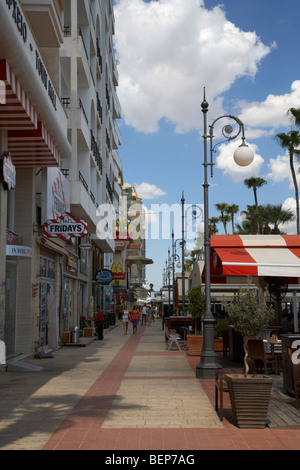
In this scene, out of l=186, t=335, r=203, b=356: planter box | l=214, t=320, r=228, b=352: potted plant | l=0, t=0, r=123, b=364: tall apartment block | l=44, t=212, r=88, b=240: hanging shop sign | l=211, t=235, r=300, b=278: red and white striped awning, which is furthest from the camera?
l=214, t=320, r=228, b=352: potted plant

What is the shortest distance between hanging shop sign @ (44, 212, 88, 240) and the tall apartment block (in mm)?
31

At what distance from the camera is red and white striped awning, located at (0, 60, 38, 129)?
995 centimetres

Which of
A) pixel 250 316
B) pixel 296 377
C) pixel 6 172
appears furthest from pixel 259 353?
pixel 6 172

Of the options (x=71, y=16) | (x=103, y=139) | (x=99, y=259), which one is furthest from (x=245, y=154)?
(x=99, y=259)

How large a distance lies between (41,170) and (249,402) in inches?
479

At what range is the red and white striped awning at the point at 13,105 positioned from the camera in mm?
9955

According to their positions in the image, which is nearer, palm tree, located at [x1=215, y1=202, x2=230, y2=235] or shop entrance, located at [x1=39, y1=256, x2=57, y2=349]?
shop entrance, located at [x1=39, y1=256, x2=57, y2=349]

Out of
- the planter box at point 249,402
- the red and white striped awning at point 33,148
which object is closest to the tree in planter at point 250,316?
the planter box at point 249,402

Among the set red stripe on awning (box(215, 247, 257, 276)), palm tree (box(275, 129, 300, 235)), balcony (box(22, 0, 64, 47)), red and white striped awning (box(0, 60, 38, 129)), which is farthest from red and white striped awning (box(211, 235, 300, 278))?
palm tree (box(275, 129, 300, 235))

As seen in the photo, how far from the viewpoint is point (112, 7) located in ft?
141

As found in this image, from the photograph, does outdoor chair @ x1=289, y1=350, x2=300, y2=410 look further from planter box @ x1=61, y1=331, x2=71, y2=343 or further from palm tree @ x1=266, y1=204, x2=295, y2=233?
palm tree @ x1=266, y1=204, x2=295, y2=233

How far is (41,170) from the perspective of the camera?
17344mm

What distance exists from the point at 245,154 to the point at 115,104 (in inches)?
1404

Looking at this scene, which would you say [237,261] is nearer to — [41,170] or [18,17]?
[18,17]
